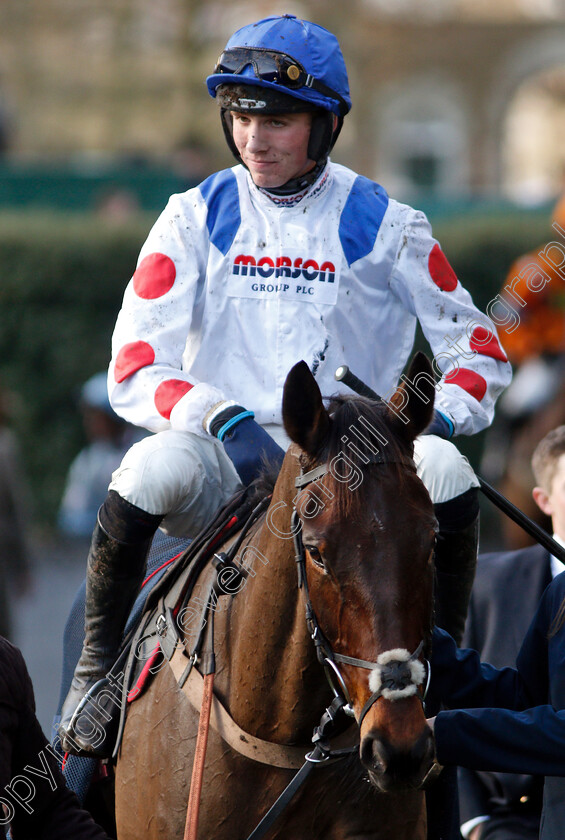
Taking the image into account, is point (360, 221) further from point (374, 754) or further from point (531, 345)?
point (531, 345)

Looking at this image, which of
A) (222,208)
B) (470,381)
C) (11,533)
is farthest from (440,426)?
(11,533)

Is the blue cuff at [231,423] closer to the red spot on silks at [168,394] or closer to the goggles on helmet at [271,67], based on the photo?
the red spot on silks at [168,394]

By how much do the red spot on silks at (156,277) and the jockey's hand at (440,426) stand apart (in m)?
0.87

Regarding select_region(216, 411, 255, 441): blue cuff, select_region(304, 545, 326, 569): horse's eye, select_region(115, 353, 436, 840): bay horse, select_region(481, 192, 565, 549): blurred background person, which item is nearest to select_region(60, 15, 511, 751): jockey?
select_region(216, 411, 255, 441): blue cuff

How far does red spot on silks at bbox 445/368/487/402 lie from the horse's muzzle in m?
1.31

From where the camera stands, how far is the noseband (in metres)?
2.66

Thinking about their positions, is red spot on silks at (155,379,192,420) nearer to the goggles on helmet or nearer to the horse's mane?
the horse's mane

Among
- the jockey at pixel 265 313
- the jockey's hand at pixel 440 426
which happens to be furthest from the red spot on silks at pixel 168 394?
the jockey's hand at pixel 440 426

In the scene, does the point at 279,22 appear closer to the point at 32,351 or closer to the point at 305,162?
the point at 305,162

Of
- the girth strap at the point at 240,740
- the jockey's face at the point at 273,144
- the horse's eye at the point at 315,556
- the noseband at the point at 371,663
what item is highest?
the jockey's face at the point at 273,144

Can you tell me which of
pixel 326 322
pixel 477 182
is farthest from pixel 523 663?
pixel 477 182

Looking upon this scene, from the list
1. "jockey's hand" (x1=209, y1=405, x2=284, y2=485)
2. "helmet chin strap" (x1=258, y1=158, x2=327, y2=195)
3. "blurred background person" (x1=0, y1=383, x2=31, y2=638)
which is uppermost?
"helmet chin strap" (x1=258, y1=158, x2=327, y2=195)

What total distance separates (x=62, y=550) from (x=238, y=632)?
8.87m

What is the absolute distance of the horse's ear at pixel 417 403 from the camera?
298cm
